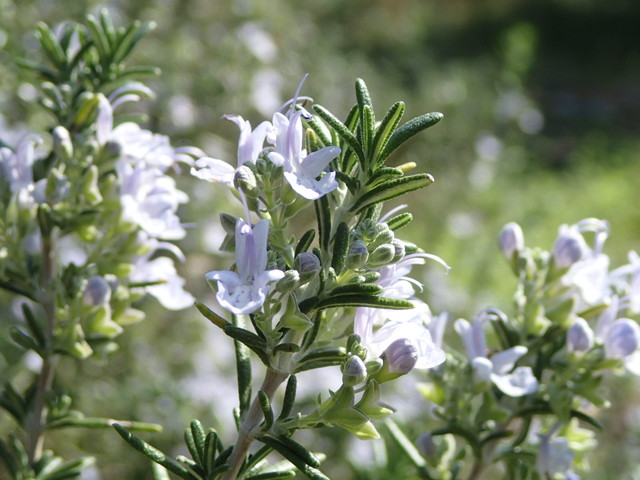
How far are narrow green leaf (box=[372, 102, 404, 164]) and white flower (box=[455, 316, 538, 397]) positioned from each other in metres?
0.37

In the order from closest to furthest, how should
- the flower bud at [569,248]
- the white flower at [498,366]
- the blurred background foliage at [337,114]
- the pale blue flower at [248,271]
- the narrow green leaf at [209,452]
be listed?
1. the pale blue flower at [248,271]
2. the narrow green leaf at [209,452]
3. the white flower at [498,366]
4. the flower bud at [569,248]
5. the blurred background foliage at [337,114]

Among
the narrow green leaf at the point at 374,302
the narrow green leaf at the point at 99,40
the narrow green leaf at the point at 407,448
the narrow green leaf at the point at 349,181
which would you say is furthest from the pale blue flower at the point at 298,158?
the narrow green leaf at the point at 407,448

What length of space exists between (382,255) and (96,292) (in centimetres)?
49

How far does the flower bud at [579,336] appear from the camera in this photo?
107cm

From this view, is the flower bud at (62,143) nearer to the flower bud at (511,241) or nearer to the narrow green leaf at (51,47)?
the narrow green leaf at (51,47)

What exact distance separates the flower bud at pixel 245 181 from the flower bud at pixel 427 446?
574 mm

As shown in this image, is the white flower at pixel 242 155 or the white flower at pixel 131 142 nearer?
the white flower at pixel 242 155

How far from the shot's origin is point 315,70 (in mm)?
4441

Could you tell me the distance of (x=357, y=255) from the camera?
0.79 metres

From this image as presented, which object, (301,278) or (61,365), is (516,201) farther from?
(301,278)

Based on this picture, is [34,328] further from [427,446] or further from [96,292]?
[427,446]

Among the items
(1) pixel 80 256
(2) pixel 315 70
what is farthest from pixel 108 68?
(2) pixel 315 70

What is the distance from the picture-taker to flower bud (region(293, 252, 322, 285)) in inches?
31.1

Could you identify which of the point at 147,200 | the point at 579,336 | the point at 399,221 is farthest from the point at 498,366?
the point at 147,200
